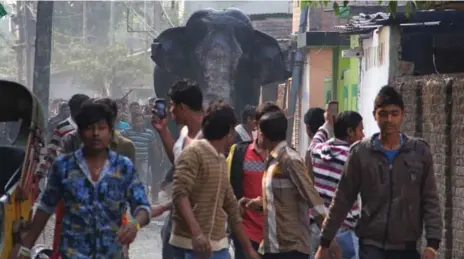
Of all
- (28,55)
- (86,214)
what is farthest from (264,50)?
(28,55)

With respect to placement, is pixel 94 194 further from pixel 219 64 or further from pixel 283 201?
pixel 219 64

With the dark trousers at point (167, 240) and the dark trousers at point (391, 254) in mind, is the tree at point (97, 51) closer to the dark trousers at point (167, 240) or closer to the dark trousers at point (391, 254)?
the dark trousers at point (167, 240)

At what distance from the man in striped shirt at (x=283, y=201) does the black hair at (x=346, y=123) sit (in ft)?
5.42

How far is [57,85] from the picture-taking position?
77.5 m

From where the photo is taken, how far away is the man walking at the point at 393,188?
8266 millimetres

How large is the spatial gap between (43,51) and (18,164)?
11.9 metres

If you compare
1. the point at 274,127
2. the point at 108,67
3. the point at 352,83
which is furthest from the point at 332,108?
the point at 108,67

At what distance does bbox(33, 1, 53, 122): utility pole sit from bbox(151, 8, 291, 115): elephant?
6.14ft

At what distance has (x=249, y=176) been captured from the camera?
9797 mm

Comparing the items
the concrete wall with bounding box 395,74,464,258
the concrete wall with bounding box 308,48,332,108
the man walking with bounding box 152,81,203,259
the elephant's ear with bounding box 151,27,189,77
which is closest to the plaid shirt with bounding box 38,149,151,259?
the man walking with bounding box 152,81,203,259

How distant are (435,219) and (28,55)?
45.3 m

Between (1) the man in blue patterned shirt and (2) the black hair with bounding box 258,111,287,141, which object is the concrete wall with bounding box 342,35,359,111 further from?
(1) the man in blue patterned shirt

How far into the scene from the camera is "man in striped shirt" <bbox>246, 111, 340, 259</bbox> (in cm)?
891

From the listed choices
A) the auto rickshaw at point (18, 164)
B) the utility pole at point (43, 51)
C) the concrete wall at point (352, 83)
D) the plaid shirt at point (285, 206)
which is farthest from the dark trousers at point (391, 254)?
the concrete wall at point (352, 83)
